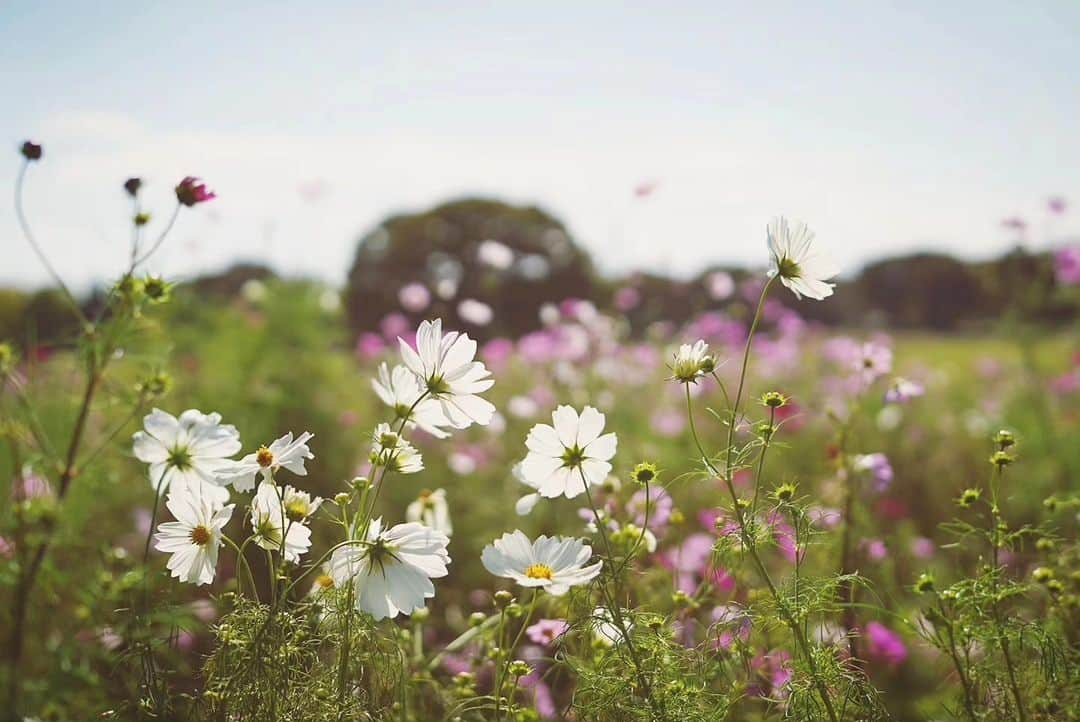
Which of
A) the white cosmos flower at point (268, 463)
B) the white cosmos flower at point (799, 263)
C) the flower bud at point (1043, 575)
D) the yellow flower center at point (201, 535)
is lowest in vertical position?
the flower bud at point (1043, 575)

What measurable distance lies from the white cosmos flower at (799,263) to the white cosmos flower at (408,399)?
0.46 m

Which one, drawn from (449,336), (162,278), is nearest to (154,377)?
(162,278)

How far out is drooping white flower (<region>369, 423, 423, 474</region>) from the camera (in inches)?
37.8

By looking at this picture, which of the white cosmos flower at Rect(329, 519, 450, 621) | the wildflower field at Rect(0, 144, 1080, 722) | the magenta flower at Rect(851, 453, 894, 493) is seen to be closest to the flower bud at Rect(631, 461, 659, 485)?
the wildflower field at Rect(0, 144, 1080, 722)

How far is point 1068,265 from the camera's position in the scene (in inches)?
134

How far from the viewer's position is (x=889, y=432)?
4250mm

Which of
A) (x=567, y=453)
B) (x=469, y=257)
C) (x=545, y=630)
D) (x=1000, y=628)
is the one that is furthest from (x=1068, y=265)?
(x=469, y=257)

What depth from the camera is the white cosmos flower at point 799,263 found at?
1087 mm

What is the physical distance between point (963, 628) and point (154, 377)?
110 cm

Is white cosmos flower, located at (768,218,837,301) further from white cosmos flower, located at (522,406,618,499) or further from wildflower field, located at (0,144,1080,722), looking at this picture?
white cosmos flower, located at (522,406,618,499)

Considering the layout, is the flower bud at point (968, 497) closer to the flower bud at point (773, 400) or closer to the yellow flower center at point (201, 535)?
the flower bud at point (773, 400)

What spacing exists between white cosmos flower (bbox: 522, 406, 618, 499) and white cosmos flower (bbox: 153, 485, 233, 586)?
370 millimetres

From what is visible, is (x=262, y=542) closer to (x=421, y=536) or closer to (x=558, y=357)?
(x=421, y=536)

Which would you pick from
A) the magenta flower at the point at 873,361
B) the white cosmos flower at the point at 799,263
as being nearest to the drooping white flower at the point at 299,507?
the white cosmos flower at the point at 799,263
